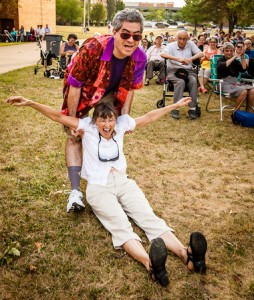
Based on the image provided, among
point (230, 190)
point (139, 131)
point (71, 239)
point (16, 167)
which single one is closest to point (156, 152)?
point (139, 131)

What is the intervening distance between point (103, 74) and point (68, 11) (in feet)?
238

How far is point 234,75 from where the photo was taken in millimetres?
6836

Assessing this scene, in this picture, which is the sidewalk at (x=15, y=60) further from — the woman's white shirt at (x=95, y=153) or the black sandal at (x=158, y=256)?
the black sandal at (x=158, y=256)

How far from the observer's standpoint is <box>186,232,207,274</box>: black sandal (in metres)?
2.22

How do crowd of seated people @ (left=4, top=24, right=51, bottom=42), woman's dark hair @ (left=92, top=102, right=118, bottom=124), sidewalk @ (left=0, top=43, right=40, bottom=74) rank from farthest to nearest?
crowd of seated people @ (left=4, top=24, right=51, bottom=42) → sidewalk @ (left=0, top=43, right=40, bottom=74) → woman's dark hair @ (left=92, top=102, right=118, bottom=124)

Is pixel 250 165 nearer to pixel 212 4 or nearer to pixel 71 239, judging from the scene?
pixel 71 239

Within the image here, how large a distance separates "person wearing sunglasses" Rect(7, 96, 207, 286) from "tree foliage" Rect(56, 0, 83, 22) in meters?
71.0

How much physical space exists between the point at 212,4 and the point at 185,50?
33.8 meters

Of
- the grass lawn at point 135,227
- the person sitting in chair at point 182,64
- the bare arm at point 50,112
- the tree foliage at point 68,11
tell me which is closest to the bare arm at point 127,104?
the bare arm at point 50,112

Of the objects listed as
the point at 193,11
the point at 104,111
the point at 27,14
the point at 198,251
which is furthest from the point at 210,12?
the point at 198,251

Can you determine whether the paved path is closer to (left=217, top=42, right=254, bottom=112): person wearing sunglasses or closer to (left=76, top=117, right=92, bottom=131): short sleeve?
(left=217, top=42, right=254, bottom=112): person wearing sunglasses

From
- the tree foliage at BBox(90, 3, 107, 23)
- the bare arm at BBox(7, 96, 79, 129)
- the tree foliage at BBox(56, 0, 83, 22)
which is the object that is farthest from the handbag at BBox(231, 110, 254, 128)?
the tree foliage at BBox(90, 3, 107, 23)

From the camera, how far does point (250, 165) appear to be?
4500 millimetres

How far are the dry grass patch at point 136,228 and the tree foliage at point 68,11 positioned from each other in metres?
69.0
